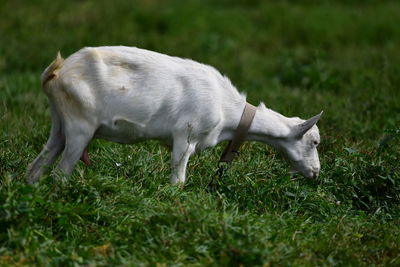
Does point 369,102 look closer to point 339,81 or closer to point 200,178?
point 339,81

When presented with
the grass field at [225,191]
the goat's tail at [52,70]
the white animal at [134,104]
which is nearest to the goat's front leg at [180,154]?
the white animal at [134,104]

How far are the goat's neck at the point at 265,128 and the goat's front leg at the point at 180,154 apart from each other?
1.42ft

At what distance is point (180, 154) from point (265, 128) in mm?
861

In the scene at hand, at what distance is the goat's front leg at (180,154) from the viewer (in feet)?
20.2

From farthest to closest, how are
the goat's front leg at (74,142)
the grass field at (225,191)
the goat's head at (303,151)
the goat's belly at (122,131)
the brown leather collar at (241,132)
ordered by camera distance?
the goat's head at (303,151), the brown leather collar at (241,132), the goat's belly at (122,131), the goat's front leg at (74,142), the grass field at (225,191)

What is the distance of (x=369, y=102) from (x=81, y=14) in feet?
19.9

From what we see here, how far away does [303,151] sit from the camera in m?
6.77

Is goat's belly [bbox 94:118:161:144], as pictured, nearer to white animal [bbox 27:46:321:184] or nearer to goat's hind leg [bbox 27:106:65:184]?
white animal [bbox 27:46:321:184]

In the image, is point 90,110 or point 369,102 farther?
point 369,102

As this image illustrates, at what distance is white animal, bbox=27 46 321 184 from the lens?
5809 mm

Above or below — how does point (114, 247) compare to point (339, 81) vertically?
above

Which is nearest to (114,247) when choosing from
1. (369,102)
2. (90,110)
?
(90,110)

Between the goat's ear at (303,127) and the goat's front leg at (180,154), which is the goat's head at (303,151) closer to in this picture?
the goat's ear at (303,127)

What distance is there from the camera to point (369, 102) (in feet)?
31.4
